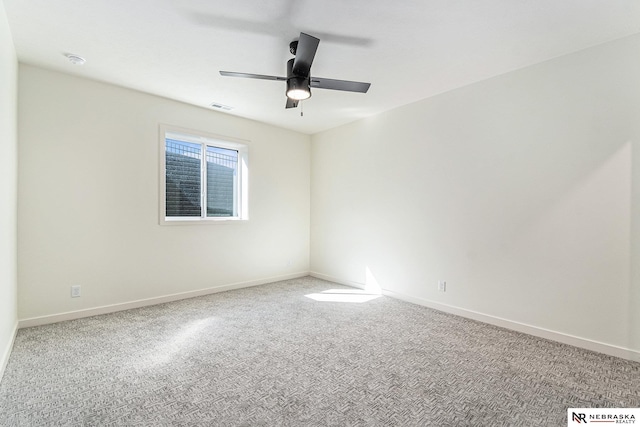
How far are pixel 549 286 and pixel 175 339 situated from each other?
3.65m

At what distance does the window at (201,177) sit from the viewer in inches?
164

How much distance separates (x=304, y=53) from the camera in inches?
91.1

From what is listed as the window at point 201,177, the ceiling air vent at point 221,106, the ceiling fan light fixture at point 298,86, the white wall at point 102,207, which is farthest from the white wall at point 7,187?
the ceiling fan light fixture at point 298,86

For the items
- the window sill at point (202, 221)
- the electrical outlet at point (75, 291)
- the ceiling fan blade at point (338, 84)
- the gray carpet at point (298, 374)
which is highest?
the ceiling fan blade at point (338, 84)

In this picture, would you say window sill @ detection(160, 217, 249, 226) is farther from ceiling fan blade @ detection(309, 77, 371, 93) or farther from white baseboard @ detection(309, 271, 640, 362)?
ceiling fan blade @ detection(309, 77, 371, 93)

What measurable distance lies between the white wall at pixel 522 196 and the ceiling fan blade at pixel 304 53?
2093 millimetres

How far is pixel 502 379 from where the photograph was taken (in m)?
2.18

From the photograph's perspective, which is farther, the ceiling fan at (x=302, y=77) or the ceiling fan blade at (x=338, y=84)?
the ceiling fan blade at (x=338, y=84)

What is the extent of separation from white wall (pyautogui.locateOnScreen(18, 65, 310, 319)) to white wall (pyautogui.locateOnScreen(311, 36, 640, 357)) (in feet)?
8.12

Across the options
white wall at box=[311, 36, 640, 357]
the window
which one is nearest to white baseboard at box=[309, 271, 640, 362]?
white wall at box=[311, 36, 640, 357]

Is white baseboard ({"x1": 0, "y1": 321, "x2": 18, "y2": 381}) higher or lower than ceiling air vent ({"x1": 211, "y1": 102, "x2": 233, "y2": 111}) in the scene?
lower

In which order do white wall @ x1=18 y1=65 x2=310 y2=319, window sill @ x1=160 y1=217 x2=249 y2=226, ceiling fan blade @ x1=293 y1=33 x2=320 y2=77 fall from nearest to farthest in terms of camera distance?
ceiling fan blade @ x1=293 y1=33 x2=320 y2=77, white wall @ x1=18 y1=65 x2=310 y2=319, window sill @ x1=160 y1=217 x2=249 y2=226

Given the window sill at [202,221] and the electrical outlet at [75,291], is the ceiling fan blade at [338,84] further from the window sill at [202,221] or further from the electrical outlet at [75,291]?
the electrical outlet at [75,291]

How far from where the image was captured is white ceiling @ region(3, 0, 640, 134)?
7.27ft
